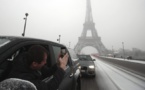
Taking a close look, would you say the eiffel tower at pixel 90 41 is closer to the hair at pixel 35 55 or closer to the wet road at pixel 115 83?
the wet road at pixel 115 83

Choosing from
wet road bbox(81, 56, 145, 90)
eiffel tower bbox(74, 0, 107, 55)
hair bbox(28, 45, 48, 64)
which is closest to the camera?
hair bbox(28, 45, 48, 64)

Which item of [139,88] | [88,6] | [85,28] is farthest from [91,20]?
[139,88]

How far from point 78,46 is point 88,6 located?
101ft

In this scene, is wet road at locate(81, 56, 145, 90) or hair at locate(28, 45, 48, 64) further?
wet road at locate(81, 56, 145, 90)

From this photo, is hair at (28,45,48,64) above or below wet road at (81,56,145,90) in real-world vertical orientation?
above

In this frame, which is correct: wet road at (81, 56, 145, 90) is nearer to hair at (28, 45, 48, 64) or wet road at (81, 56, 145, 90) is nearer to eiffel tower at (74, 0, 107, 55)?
hair at (28, 45, 48, 64)

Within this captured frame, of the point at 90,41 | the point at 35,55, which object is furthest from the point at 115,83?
the point at 90,41

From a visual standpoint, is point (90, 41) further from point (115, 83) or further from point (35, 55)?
point (35, 55)

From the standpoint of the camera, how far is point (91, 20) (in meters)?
79.4

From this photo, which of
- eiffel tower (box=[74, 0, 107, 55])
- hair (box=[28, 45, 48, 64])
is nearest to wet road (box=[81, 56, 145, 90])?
hair (box=[28, 45, 48, 64])

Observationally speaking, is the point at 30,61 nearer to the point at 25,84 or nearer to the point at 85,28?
the point at 25,84

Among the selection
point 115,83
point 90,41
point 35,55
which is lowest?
point 115,83

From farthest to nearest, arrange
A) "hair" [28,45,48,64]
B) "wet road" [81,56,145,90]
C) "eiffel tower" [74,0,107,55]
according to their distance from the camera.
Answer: "eiffel tower" [74,0,107,55] → "wet road" [81,56,145,90] → "hair" [28,45,48,64]

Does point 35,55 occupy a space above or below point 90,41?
below
